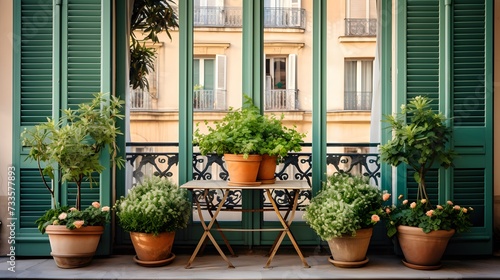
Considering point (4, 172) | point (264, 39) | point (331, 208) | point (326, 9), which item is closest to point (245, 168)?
point (331, 208)

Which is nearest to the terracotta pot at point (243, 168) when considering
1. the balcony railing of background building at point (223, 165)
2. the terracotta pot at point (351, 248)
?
the balcony railing of background building at point (223, 165)

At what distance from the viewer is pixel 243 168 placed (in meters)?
4.83

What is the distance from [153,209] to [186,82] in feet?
5.01

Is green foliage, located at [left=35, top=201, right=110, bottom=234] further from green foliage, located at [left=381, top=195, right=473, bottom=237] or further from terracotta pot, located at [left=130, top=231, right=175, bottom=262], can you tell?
green foliage, located at [left=381, top=195, right=473, bottom=237]

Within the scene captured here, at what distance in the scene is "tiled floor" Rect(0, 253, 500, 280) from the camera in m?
4.68

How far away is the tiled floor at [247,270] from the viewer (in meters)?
4.68

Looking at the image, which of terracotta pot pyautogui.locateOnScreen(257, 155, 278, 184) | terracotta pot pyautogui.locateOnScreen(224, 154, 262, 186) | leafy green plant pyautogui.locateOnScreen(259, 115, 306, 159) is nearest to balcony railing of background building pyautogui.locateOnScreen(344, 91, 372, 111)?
leafy green plant pyautogui.locateOnScreen(259, 115, 306, 159)

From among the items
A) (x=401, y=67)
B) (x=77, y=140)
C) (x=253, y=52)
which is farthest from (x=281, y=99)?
(x=77, y=140)

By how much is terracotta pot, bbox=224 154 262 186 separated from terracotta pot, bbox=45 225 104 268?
141 centimetres

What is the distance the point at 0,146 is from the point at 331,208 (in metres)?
3.56

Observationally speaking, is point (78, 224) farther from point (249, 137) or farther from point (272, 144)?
point (272, 144)

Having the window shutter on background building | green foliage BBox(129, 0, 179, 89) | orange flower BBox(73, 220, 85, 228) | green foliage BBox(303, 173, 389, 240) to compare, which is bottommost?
orange flower BBox(73, 220, 85, 228)

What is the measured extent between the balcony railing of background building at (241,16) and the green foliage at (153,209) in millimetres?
1887

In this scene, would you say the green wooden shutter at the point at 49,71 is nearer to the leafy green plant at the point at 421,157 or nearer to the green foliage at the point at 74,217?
the green foliage at the point at 74,217
